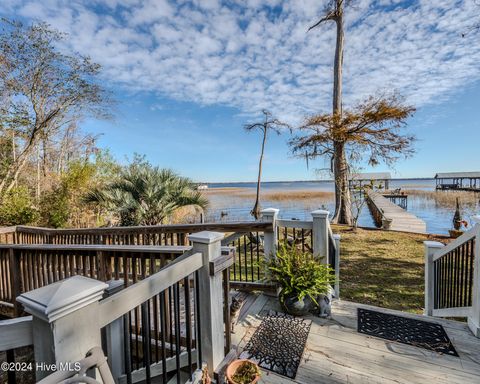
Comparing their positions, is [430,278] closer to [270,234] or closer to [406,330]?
[406,330]

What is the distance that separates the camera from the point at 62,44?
8.04 meters

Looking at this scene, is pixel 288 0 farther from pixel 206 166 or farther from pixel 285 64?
pixel 206 166

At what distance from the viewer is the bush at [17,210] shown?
23.3 ft

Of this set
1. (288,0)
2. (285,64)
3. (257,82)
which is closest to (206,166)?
(257,82)

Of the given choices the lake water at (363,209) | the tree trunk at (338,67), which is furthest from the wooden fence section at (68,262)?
the tree trunk at (338,67)

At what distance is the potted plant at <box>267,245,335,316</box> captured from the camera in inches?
108

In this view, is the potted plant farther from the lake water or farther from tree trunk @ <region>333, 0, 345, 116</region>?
tree trunk @ <region>333, 0, 345, 116</region>

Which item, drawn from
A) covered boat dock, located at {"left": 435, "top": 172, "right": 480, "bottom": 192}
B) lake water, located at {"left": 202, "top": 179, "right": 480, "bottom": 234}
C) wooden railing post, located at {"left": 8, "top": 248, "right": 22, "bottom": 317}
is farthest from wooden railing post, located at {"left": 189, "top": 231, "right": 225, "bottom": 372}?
covered boat dock, located at {"left": 435, "top": 172, "right": 480, "bottom": 192}

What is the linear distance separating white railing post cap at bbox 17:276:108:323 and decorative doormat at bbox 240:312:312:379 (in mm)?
1842

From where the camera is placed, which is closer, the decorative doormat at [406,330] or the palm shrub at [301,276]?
the decorative doormat at [406,330]

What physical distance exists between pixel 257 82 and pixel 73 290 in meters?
11.3

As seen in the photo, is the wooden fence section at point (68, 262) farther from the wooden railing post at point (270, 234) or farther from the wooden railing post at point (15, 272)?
the wooden railing post at point (270, 234)

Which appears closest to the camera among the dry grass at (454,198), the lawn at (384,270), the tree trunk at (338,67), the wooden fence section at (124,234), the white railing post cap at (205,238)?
the white railing post cap at (205,238)

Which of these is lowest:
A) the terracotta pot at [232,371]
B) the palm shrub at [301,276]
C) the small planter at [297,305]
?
the small planter at [297,305]
